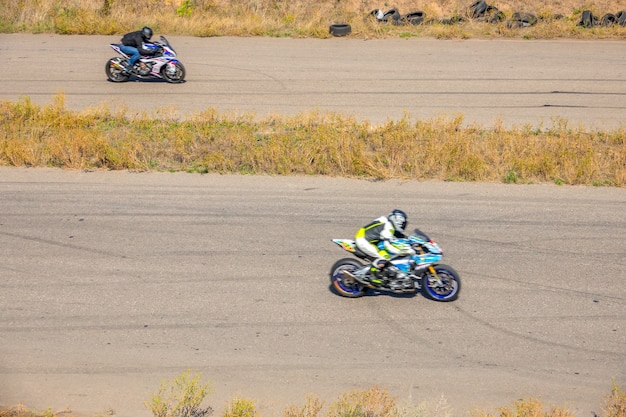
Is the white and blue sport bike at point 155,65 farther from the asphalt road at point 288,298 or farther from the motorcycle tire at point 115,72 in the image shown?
the asphalt road at point 288,298

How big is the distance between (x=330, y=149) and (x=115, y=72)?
8822 mm

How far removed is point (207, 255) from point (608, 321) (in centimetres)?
640

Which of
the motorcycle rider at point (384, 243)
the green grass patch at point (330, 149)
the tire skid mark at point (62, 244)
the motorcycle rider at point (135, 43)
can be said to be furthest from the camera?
the motorcycle rider at point (135, 43)

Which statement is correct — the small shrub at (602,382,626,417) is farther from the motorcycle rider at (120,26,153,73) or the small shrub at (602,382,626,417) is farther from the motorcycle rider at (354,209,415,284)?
the motorcycle rider at (120,26,153,73)

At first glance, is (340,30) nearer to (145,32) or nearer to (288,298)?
(145,32)

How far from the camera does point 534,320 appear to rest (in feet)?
37.0

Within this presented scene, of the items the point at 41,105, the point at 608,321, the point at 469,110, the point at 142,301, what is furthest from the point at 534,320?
the point at 41,105

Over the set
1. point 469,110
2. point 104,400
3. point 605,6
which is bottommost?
point 104,400

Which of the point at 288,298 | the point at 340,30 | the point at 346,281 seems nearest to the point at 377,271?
the point at 346,281

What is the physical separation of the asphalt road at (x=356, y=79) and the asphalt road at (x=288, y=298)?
16.9 ft

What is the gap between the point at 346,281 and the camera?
11.7 m

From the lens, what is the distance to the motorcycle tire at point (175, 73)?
2244 cm

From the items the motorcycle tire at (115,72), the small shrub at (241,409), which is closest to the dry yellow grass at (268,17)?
the motorcycle tire at (115,72)

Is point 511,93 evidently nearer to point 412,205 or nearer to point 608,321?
point 412,205
